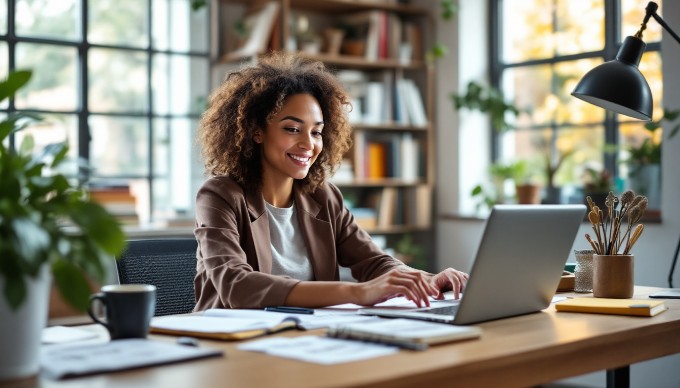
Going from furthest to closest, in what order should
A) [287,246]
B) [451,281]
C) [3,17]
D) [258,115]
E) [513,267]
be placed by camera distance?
[3,17]
[258,115]
[287,246]
[451,281]
[513,267]

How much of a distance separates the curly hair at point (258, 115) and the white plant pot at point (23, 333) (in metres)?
1.16

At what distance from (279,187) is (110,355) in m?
1.21

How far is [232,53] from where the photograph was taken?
14.6ft

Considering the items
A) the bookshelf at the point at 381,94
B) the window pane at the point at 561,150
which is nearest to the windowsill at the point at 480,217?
the bookshelf at the point at 381,94

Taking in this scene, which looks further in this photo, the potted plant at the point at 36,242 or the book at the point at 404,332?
the book at the point at 404,332

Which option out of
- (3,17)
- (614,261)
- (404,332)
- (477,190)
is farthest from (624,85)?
(3,17)

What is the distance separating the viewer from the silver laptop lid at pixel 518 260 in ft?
5.24

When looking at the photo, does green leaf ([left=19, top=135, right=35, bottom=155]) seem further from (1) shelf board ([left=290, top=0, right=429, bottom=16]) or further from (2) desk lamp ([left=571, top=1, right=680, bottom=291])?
(1) shelf board ([left=290, top=0, right=429, bottom=16])

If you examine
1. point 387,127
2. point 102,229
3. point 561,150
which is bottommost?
point 102,229

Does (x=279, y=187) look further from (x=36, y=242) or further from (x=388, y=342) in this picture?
(x=36, y=242)

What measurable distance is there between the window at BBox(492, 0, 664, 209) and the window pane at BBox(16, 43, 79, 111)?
2351mm

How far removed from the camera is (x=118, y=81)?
14.1 feet

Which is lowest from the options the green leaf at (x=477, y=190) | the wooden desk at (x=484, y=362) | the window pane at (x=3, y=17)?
the wooden desk at (x=484, y=362)

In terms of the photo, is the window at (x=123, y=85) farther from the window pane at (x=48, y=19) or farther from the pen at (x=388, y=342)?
the pen at (x=388, y=342)
